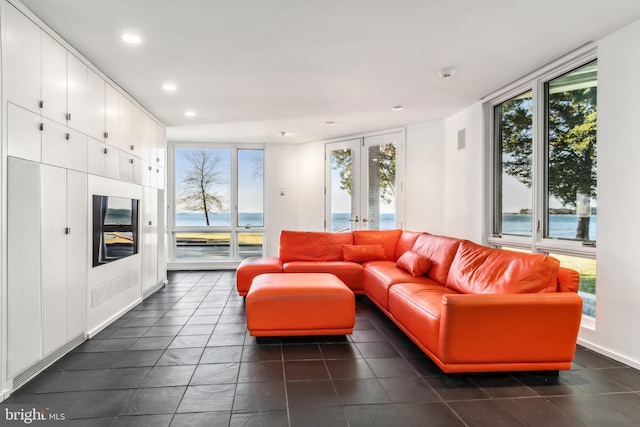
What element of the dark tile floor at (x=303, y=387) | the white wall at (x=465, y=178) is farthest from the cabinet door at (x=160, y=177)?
the white wall at (x=465, y=178)

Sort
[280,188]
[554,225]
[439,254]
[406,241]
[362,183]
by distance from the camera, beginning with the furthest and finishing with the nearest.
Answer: [280,188]
[362,183]
[406,241]
[439,254]
[554,225]

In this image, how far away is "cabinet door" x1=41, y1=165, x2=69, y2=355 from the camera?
8.23 ft

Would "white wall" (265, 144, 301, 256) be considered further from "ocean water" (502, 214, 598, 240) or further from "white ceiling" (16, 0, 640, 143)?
"ocean water" (502, 214, 598, 240)

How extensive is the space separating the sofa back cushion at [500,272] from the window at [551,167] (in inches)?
32.9

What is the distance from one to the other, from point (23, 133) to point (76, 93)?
32.4 inches

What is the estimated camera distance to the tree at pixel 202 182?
696 cm

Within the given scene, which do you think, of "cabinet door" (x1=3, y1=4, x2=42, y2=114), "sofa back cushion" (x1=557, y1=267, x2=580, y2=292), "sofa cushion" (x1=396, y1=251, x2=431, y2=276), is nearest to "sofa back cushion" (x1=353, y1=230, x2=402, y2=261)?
"sofa cushion" (x1=396, y1=251, x2=431, y2=276)

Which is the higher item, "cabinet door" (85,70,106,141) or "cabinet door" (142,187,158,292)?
"cabinet door" (85,70,106,141)

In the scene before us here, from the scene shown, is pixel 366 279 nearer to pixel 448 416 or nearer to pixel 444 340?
pixel 444 340

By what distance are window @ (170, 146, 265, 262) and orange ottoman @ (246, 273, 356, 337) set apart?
415 cm

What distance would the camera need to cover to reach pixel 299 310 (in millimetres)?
3000

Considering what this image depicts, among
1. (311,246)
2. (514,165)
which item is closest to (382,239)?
(311,246)

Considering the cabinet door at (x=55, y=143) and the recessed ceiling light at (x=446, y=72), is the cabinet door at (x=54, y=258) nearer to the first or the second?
the cabinet door at (x=55, y=143)

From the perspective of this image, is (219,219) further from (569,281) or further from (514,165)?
(569,281)
